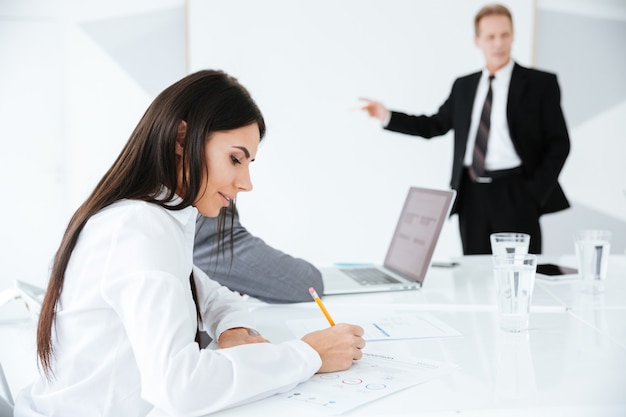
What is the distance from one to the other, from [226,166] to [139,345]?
0.35m

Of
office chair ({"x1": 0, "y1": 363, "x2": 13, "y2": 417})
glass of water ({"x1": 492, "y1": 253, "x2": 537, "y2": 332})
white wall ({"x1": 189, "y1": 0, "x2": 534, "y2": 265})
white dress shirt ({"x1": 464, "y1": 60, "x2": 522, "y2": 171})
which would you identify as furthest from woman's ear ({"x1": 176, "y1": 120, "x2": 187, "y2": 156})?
white wall ({"x1": 189, "y1": 0, "x2": 534, "y2": 265})

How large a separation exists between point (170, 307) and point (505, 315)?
70 centimetres

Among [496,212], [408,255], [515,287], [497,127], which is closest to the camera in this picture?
[515,287]

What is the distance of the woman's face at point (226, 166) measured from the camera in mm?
1049

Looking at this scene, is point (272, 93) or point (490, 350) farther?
point (272, 93)

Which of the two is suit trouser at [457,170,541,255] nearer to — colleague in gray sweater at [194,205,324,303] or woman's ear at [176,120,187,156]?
colleague in gray sweater at [194,205,324,303]

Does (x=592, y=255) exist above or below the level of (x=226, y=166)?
below

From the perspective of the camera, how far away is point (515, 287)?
4.00 feet

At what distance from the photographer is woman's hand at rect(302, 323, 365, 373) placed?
0.99 meters

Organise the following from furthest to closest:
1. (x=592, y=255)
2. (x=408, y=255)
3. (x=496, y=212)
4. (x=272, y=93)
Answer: (x=272, y=93) < (x=496, y=212) < (x=408, y=255) < (x=592, y=255)

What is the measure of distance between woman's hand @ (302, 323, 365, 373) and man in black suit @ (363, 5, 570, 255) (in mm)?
1972

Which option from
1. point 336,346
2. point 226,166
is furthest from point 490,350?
point 226,166

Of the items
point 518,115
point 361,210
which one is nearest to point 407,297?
point 518,115

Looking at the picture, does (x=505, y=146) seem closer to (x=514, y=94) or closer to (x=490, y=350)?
(x=514, y=94)
